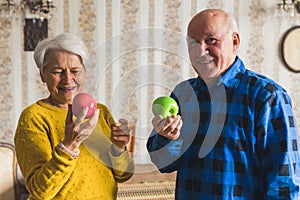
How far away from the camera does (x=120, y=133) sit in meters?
1.45

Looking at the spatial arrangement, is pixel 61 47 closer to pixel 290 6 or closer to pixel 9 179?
pixel 9 179

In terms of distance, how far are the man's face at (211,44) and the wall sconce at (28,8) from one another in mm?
2114

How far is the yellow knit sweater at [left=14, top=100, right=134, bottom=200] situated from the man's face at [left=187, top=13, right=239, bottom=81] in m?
0.38

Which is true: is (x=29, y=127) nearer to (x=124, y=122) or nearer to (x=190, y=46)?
(x=124, y=122)

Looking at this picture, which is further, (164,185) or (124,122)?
(164,185)

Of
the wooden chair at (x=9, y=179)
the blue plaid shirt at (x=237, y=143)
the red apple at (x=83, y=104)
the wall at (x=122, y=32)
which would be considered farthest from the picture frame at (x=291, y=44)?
the red apple at (x=83, y=104)

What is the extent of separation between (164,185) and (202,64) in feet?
5.23

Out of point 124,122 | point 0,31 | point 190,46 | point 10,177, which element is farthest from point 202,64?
point 0,31

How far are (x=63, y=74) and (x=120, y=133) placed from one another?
254 mm

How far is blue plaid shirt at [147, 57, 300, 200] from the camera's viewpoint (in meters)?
1.27

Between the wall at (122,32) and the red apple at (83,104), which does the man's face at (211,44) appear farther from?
the wall at (122,32)

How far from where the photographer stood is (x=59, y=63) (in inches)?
57.2

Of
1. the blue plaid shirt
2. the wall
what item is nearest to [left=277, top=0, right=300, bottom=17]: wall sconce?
the wall

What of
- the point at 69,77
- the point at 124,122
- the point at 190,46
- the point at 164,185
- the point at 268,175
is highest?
the point at 190,46
